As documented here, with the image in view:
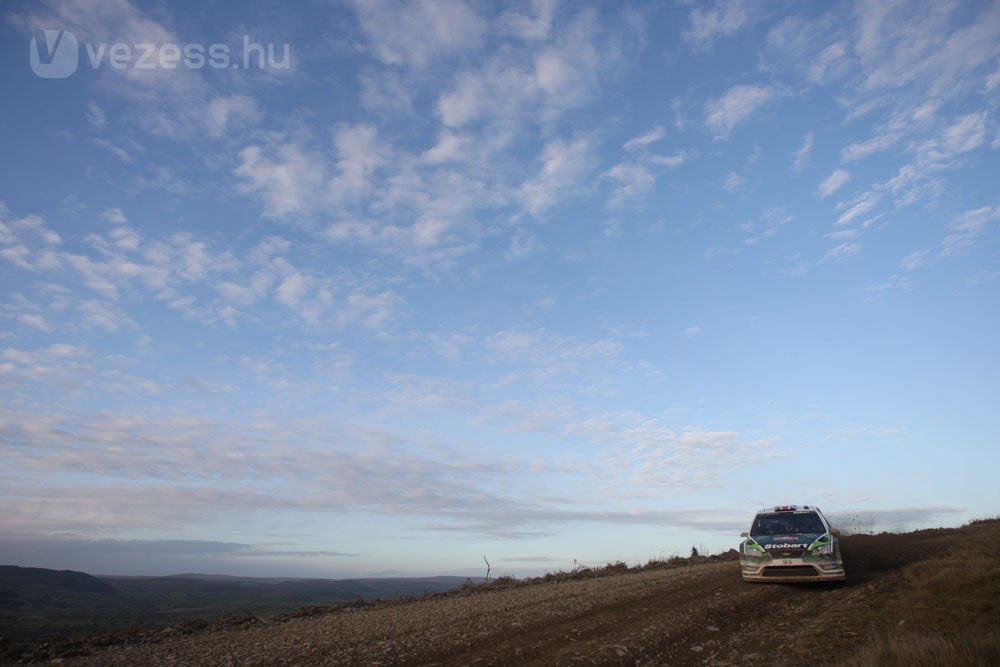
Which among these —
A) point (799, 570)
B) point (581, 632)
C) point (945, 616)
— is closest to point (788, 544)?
point (799, 570)

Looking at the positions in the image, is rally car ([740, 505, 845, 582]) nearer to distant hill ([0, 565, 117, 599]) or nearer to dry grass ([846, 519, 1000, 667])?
dry grass ([846, 519, 1000, 667])

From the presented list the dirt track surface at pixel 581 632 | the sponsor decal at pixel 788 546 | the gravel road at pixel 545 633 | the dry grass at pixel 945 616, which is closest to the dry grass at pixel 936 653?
the dry grass at pixel 945 616

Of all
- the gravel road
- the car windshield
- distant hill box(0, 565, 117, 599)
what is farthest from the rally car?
distant hill box(0, 565, 117, 599)

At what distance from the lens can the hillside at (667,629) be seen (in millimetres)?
8523

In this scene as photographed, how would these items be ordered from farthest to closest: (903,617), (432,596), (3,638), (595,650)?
(432,596) < (3,638) < (903,617) < (595,650)

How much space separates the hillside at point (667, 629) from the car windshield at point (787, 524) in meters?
1.52

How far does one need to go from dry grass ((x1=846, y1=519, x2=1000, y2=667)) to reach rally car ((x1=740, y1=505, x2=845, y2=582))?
5.50ft

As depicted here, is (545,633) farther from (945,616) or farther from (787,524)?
(787,524)

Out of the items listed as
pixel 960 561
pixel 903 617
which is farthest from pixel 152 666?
pixel 960 561

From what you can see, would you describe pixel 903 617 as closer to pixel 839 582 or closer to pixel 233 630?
pixel 839 582

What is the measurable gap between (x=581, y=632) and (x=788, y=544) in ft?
25.2

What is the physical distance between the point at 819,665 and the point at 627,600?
6.26 m

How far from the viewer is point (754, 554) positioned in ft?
49.5

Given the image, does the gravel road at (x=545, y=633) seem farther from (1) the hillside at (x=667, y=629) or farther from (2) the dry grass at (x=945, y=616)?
(2) the dry grass at (x=945, y=616)
